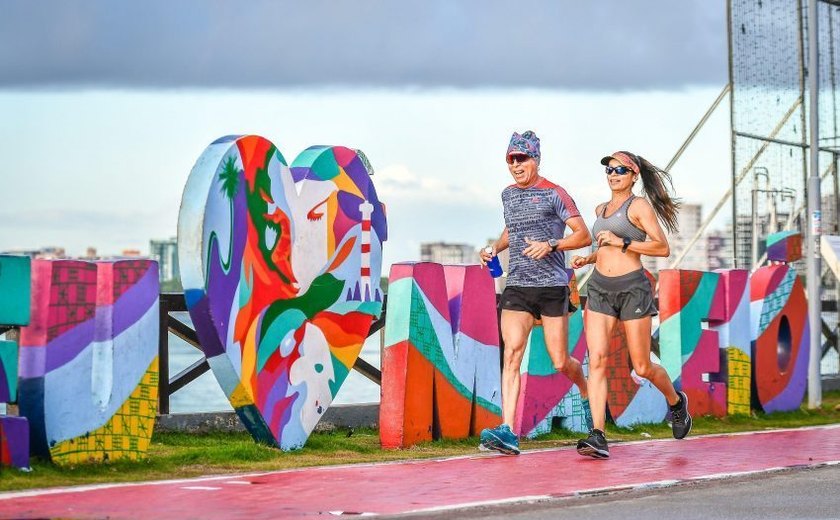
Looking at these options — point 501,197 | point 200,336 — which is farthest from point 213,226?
point 501,197

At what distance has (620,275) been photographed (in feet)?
35.2

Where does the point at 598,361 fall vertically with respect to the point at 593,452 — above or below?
above

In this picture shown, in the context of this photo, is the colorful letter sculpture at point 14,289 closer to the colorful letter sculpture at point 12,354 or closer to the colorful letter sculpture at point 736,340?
the colorful letter sculpture at point 12,354

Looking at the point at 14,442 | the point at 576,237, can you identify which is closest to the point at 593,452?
the point at 576,237

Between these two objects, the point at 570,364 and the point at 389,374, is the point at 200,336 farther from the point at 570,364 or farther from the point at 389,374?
the point at 570,364

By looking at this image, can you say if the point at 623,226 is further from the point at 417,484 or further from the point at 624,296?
the point at 417,484

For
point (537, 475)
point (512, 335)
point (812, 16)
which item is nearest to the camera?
point (537, 475)

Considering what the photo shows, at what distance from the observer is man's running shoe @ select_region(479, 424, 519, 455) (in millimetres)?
10547

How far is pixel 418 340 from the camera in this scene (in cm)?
1123

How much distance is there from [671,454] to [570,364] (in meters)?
1.00

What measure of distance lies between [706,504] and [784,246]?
29.0ft

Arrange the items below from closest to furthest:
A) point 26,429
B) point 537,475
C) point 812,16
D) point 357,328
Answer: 1. point 26,429
2. point 537,475
3. point 357,328
4. point 812,16

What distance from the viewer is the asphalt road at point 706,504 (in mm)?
7645

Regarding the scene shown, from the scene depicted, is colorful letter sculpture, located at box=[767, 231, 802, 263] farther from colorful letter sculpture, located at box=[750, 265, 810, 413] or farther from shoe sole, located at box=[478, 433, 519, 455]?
shoe sole, located at box=[478, 433, 519, 455]
